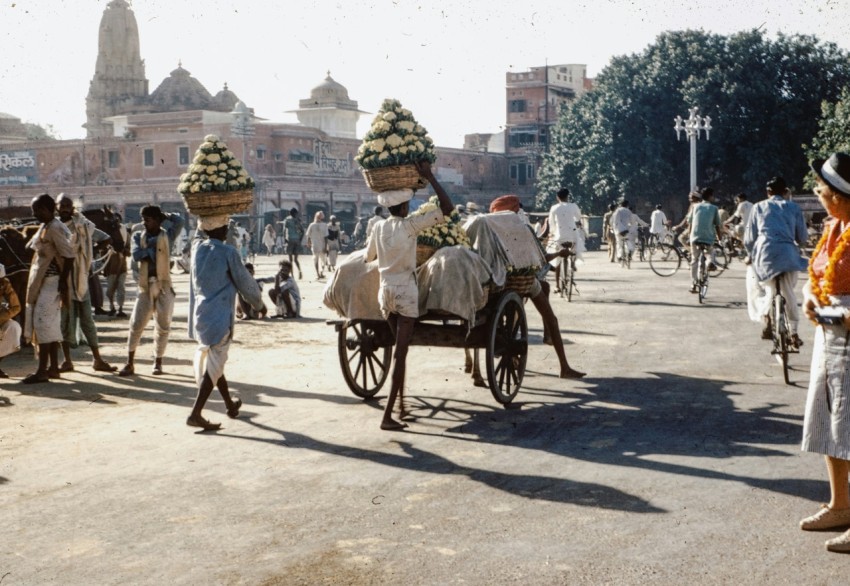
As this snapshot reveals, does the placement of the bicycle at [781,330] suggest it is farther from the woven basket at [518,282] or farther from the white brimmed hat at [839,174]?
the white brimmed hat at [839,174]

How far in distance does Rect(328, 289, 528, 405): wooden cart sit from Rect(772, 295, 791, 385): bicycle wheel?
2.34 m

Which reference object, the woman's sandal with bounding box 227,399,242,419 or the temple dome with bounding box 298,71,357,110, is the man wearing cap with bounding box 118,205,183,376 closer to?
the woman's sandal with bounding box 227,399,242,419

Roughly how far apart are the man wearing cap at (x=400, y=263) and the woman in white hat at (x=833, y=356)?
2991 mm

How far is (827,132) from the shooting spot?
39781mm

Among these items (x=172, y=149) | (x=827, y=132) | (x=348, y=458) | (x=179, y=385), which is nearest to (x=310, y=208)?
(x=172, y=149)

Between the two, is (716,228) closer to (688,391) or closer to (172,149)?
(688,391)

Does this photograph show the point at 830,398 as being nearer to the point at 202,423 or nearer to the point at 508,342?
the point at 508,342

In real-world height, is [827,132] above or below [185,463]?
above

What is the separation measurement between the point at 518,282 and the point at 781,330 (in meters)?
2.47

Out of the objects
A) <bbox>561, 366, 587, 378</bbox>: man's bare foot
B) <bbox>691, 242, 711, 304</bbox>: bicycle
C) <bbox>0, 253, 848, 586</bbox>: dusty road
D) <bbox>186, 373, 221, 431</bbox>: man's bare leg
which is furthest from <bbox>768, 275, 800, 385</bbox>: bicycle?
<bbox>691, 242, 711, 304</bbox>: bicycle

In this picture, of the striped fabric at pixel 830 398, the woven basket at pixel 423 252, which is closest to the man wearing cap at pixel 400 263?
the woven basket at pixel 423 252

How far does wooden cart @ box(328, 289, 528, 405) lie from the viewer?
787 cm

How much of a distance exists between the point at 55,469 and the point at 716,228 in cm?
1313

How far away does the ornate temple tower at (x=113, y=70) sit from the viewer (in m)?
77.4
